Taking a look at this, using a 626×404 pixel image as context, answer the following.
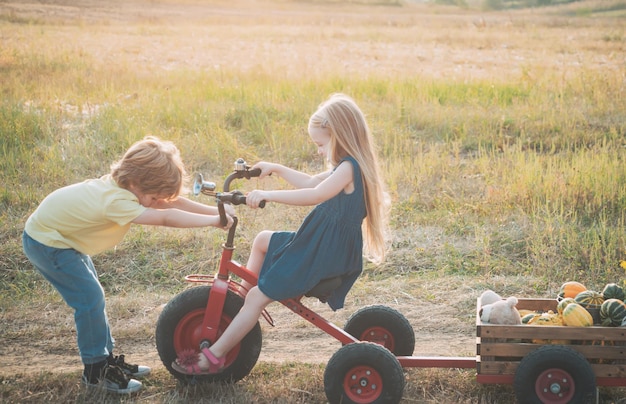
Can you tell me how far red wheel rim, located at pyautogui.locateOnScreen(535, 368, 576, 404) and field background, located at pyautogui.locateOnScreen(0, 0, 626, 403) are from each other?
32 centimetres

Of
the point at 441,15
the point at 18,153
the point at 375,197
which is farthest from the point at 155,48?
the point at 441,15

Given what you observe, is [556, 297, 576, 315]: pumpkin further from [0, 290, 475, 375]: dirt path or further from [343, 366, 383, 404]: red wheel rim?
[343, 366, 383, 404]: red wheel rim

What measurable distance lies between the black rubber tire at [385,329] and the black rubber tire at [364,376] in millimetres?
499

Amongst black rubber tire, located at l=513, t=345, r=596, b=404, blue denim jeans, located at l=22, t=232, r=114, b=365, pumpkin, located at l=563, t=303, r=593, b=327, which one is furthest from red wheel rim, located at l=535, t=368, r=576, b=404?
blue denim jeans, located at l=22, t=232, r=114, b=365

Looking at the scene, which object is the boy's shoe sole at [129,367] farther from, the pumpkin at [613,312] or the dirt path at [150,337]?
the pumpkin at [613,312]

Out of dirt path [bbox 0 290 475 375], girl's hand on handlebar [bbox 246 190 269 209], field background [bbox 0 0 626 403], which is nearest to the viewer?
girl's hand on handlebar [bbox 246 190 269 209]

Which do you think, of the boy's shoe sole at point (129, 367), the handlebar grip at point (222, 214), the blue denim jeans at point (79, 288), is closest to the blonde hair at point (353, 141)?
the handlebar grip at point (222, 214)

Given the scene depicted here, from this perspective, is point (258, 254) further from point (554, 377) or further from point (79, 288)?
point (554, 377)

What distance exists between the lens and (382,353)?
3549 mm

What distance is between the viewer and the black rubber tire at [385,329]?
4.07 meters

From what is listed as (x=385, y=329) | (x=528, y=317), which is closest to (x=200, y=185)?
(x=385, y=329)

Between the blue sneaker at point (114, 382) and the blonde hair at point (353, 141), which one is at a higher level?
the blonde hair at point (353, 141)

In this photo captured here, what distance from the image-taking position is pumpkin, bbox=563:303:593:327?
3.58 m

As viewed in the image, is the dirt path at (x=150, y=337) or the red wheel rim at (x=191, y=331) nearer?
the red wheel rim at (x=191, y=331)
